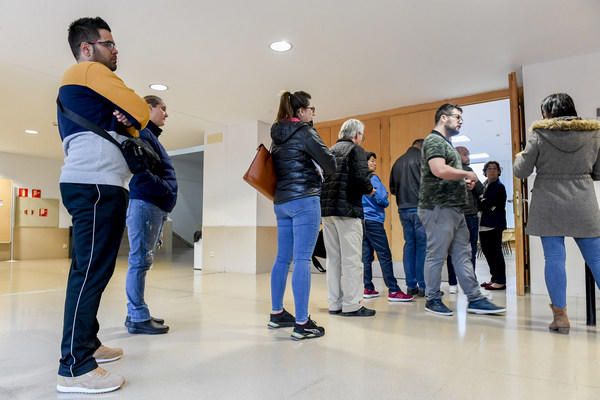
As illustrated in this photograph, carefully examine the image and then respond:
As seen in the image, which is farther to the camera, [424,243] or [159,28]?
[424,243]

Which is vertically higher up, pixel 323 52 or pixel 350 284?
pixel 323 52

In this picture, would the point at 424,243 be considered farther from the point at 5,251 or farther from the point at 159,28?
the point at 5,251

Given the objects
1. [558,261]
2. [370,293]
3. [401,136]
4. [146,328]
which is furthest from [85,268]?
[401,136]

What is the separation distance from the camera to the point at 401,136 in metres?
5.46

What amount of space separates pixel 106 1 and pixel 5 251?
8.15m

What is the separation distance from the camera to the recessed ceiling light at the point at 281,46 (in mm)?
3643

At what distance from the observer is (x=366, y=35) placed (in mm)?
3461

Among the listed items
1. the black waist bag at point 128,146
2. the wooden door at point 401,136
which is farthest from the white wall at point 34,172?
Answer: the black waist bag at point 128,146

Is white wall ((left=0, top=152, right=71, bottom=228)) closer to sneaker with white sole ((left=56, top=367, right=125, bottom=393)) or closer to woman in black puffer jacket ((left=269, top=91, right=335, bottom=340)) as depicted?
woman in black puffer jacket ((left=269, top=91, right=335, bottom=340))

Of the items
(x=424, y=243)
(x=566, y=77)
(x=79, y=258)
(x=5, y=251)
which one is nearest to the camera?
(x=79, y=258)

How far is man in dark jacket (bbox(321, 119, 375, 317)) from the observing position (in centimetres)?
274

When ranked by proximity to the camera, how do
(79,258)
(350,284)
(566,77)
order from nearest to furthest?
1. (79,258)
2. (350,284)
3. (566,77)

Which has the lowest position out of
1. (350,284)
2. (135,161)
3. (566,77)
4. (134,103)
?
(350,284)

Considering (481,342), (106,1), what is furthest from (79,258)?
(106,1)
